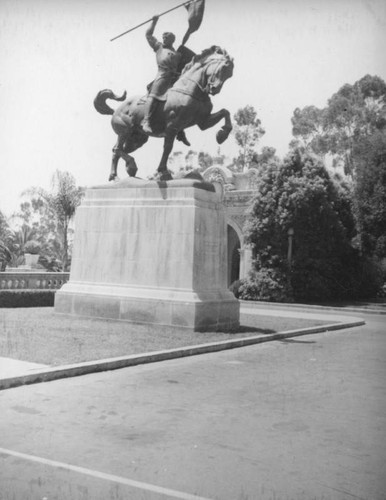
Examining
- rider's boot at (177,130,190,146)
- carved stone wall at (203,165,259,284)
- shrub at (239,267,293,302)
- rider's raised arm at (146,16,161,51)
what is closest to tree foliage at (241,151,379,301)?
shrub at (239,267,293,302)

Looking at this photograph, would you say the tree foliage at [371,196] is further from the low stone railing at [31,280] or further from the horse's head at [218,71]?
the horse's head at [218,71]

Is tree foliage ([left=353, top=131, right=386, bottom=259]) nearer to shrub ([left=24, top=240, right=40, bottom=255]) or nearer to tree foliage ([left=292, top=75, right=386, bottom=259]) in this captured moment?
tree foliage ([left=292, top=75, right=386, bottom=259])

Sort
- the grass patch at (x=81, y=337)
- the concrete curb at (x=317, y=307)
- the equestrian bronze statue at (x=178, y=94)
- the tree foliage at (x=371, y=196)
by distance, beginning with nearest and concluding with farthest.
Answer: the grass patch at (x=81, y=337) < the equestrian bronze statue at (x=178, y=94) < the concrete curb at (x=317, y=307) < the tree foliage at (x=371, y=196)

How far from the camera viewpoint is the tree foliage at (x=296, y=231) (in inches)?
1128

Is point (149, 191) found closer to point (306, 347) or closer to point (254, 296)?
point (306, 347)

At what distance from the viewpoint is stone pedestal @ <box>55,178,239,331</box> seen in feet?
42.5

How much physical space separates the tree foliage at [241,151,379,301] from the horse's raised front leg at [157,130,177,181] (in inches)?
597

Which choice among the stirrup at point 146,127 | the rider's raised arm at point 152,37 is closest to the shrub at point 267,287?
the stirrup at point 146,127

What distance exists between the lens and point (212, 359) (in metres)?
10.1

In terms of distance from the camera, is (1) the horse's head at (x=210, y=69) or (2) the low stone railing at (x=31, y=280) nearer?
(1) the horse's head at (x=210, y=69)

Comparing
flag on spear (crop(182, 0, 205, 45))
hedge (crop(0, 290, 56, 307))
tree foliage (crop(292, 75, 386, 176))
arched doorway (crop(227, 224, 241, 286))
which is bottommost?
hedge (crop(0, 290, 56, 307))

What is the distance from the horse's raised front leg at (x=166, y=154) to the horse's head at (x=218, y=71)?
1329 mm

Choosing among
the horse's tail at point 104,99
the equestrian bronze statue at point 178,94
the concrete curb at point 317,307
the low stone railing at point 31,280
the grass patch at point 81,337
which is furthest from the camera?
the concrete curb at point 317,307

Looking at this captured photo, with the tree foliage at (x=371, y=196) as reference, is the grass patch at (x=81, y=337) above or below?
below
